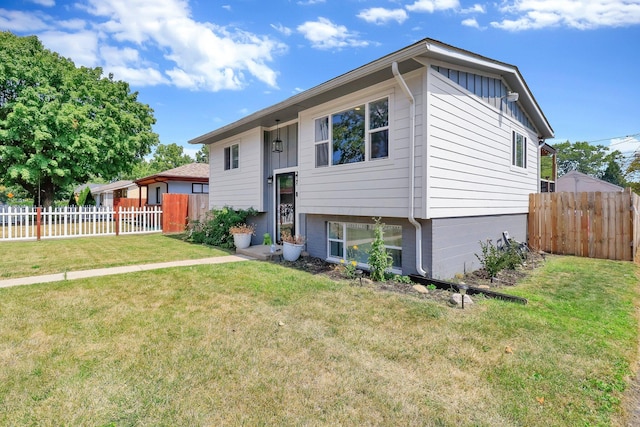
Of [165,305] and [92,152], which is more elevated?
[92,152]

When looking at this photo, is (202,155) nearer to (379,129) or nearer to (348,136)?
(348,136)

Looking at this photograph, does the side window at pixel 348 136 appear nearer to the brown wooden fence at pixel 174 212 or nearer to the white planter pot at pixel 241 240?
the white planter pot at pixel 241 240

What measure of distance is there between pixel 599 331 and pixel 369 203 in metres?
3.83

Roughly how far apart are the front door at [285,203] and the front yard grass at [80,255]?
182 cm

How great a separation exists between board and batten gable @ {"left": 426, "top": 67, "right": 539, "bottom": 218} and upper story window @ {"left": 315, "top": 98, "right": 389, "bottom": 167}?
954 mm

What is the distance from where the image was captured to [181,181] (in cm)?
1953

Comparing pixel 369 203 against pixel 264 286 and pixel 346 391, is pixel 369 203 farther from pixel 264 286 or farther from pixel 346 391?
pixel 346 391

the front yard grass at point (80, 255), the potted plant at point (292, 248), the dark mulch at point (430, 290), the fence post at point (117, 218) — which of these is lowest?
the dark mulch at point (430, 290)

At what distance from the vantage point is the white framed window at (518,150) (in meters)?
9.06

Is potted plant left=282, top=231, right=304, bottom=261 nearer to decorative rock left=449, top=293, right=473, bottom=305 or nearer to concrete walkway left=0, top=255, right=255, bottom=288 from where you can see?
concrete walkway left=0, top=255, right=255, bottom=288

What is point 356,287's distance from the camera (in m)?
5.39

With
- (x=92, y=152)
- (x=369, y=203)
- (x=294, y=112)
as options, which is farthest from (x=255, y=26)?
(x=92, y=152)

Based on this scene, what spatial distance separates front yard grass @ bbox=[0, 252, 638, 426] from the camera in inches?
87.7

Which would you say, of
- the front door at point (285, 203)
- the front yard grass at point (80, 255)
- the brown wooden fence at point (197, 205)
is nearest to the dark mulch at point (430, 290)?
the front door at point (285, 203)
